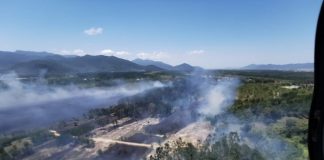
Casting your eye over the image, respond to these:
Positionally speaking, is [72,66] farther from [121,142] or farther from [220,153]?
[220,153]

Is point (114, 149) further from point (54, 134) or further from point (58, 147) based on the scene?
point (54, 134)

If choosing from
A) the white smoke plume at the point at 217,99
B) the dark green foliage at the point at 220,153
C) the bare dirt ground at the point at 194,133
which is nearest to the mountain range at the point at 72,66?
the white smoke plume at the point at 217,99

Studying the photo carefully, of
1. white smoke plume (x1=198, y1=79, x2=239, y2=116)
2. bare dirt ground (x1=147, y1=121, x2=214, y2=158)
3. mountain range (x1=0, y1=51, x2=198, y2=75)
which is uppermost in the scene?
mountain range (x1=0, y1=51, x2=198, y2=75)

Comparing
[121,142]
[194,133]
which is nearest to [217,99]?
[194,133]

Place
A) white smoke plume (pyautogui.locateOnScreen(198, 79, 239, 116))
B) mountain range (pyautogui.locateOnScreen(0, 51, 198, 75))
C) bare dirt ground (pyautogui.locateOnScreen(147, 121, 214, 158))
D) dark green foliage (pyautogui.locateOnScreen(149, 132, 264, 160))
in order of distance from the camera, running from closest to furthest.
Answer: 1. dark green foliage (pyautogui.locateOnScreen(149, 132, 264, 160))
2. bare dirt ground (pyautogui.locateOnScreen(147, 121, 214, 158))
3. white smoke plume (pyautogui.locateOnScreen(198, 79, 239, 116))
4. mountain range (pyautogui.locateOnScreen(0, 51, 198, 75))

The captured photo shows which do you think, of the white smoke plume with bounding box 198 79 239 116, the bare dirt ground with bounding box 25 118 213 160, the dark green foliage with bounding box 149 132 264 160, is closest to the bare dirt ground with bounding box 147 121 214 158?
the bare dirt ground with bounding box 25 118 213 160

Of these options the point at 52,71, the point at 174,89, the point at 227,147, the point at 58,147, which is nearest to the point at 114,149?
the point at 58,147

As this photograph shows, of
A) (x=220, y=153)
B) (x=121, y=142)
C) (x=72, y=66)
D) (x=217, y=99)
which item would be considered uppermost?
(x=72, y=66)

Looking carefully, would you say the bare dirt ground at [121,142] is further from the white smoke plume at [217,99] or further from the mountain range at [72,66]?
the mountain range at [72,66]

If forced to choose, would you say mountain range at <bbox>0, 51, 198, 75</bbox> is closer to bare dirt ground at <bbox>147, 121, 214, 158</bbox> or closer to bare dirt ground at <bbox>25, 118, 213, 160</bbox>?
bare dirt ground at <bbox>25, 118, 213, 160</bbox>

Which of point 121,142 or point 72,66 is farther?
point 72,66

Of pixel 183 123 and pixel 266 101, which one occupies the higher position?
pixel 266 101
